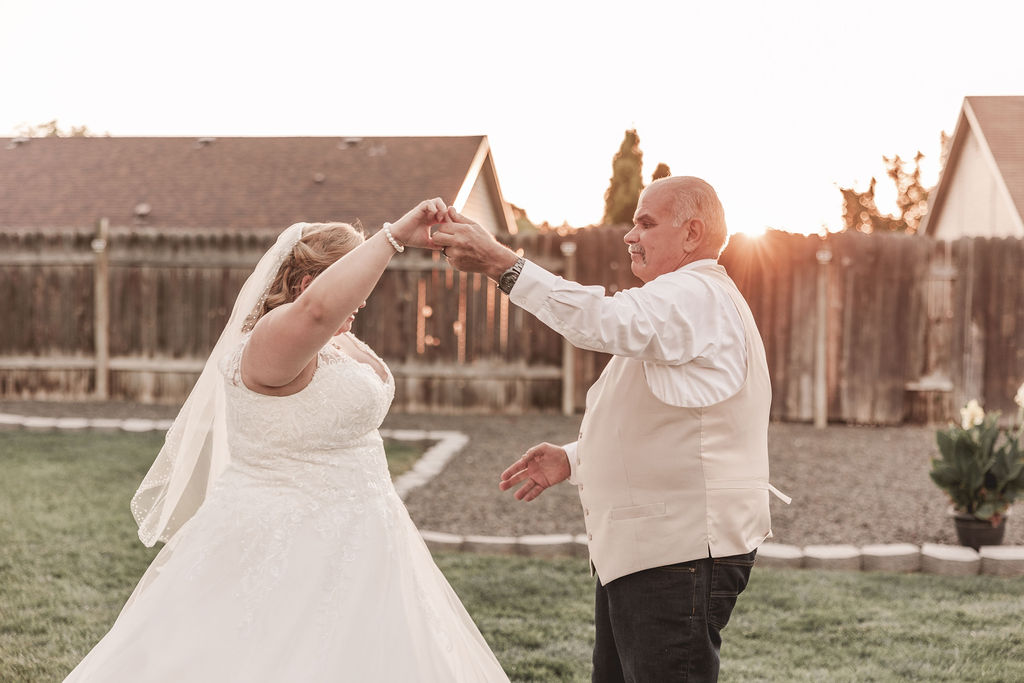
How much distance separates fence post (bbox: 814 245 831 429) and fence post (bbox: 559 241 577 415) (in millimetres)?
2759

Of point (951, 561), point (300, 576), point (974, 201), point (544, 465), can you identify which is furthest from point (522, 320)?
point (974, 201)

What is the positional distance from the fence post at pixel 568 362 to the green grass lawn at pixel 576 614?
224 inches

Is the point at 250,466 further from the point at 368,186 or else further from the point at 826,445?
the point at 368,186

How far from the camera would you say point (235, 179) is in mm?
18484

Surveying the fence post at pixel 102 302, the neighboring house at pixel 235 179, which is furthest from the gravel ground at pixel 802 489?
the neighboring house at pixel 235 179

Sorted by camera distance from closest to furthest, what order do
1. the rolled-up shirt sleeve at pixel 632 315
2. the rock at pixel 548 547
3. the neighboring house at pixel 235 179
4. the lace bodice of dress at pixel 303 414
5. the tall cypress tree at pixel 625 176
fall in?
the rolled-up shirt sleeve at pixel 632 315 → the lace bodice of dress at pixel 303 414 → the rock at pixel 548 547 → the neighboring house at pixel 235 179 → the tall cypress tree at pixel 625 176

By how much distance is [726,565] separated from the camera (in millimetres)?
2572

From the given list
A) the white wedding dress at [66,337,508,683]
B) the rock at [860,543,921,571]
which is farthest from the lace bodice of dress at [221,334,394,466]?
the rock at [860,543,921,571]

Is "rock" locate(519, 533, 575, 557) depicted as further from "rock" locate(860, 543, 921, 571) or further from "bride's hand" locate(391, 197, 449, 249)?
"bride's hand" locate(391, 197, 449, 249)

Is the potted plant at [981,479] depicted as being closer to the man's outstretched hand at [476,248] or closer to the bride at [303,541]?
the bride at [303,541]

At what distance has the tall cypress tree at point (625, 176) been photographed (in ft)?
87.2

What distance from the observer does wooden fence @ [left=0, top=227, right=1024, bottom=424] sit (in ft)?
36.2

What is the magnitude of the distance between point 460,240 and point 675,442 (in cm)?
76

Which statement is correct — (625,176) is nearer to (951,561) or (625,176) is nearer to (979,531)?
(979,531)
